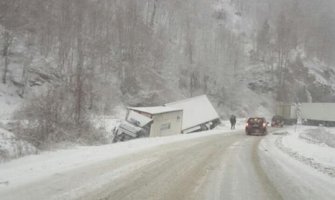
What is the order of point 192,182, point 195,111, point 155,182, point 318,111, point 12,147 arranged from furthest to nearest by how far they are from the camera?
1. point 318,111
2. point 195,111
3. point 12,147
4. point 192,182
5. point 155,182

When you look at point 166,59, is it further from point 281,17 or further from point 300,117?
point 281,17

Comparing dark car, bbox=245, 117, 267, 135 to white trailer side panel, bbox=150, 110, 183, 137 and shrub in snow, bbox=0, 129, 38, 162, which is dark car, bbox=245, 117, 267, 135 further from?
shrub in snow, bbox=0, 129, 38, 162

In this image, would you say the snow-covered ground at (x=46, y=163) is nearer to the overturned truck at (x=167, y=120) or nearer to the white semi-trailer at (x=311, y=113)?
the overturned truck at (x=167, y=120)

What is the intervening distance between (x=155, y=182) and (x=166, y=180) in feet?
1.52

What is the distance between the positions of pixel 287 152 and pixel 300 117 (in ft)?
176

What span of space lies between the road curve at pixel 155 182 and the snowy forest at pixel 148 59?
17.6ft

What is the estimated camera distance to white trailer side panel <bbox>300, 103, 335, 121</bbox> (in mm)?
70562

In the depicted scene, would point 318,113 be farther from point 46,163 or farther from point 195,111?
point 46,163

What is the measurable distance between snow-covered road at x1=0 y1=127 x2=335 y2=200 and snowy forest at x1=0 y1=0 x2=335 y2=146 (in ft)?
16.7

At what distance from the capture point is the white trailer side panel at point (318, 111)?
70.6 m

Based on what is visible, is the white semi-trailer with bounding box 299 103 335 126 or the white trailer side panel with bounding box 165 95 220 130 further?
the white semi-trailer with bounding box 299 103 335 126

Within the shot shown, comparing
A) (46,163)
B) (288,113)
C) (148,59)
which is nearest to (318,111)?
(288,113)

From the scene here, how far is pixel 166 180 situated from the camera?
1116 cm

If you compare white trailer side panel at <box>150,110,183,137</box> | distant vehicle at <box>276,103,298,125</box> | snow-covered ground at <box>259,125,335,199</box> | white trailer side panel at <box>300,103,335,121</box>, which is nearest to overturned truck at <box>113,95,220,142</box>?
white trailer side panel at <box>150,110,183,137</box>
